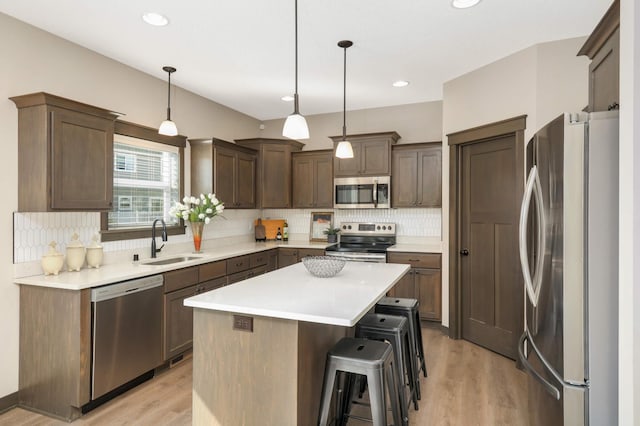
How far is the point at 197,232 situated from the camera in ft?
14.2

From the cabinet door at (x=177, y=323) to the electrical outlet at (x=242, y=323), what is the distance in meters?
1.54

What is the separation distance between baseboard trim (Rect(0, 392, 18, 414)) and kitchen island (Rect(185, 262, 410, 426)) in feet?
5.52

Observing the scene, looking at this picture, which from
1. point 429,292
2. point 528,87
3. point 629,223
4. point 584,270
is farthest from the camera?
point 429,292

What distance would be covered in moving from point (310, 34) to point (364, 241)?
298 centimetres

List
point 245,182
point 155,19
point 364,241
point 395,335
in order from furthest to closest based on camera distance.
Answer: point 364,241 < point 245,182 < point 155,19 < point 395,335

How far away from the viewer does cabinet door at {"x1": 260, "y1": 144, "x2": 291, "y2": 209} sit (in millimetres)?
5352

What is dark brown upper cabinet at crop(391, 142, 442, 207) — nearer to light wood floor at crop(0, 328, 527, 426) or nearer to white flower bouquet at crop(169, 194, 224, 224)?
light wood floor at crop(0, 328, 527, 426)

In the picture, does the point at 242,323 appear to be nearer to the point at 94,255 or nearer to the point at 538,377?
the point at 538,377

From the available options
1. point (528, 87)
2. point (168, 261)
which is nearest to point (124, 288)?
point (168, 261)

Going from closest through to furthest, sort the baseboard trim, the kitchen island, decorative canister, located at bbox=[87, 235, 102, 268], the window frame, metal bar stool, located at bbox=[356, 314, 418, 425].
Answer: the kitchen island < metal bar stool, located at bbox=[356, 314, 418, 425] < the baseboard trim < decorative canister, located at bbox=[87, 235, 102, 268] < the window frame

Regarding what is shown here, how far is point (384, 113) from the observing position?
17.5ft

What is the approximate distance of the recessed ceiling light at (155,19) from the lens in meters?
2.74

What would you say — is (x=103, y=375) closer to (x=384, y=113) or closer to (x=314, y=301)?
(x=314, y=301)

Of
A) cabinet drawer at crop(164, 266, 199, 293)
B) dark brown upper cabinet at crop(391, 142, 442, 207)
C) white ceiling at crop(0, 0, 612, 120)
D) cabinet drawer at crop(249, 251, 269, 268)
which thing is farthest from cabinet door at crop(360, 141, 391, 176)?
cabinet drawer at crop(164, 266, 199, 293)
